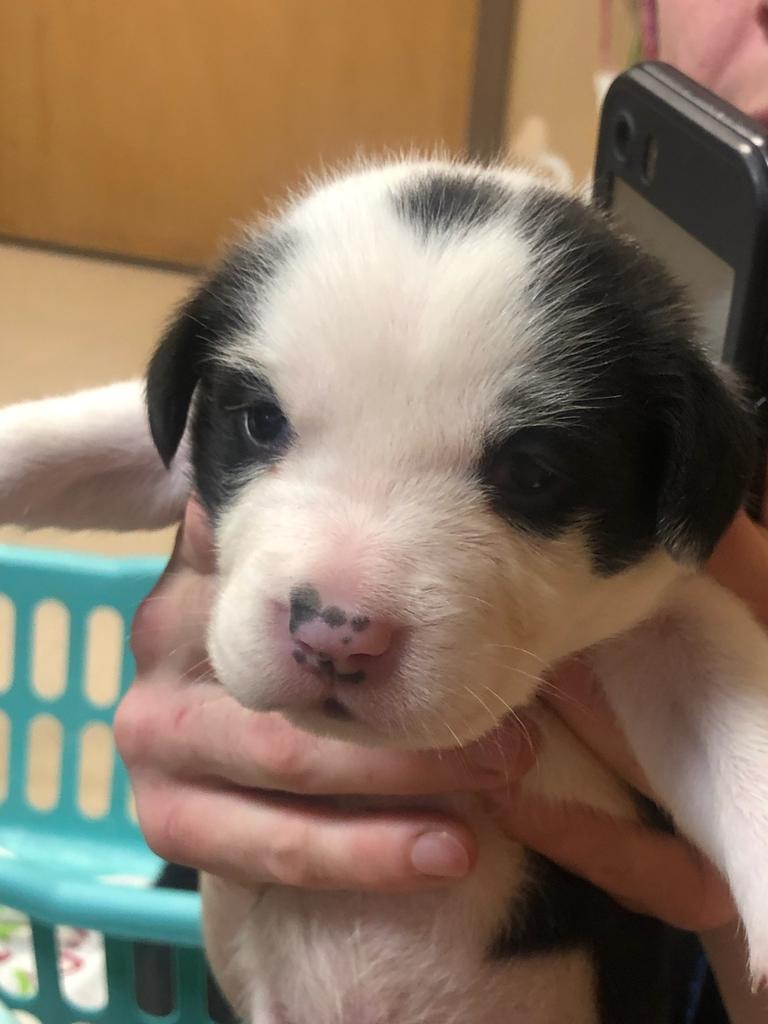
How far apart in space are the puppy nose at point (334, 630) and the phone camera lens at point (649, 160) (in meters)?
0.88

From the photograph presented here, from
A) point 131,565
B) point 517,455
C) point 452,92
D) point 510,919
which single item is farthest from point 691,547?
point 452,92

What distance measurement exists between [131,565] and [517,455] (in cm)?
114

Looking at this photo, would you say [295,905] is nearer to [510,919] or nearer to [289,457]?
[510,919]

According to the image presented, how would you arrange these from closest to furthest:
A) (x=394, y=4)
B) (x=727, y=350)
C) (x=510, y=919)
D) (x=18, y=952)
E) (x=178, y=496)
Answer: (x=510, y=919) → (x=727, y=350) → (x=178, y=496) → (x=18, y=952) → (x=394, y=4)

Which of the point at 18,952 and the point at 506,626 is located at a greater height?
the point at 506,626

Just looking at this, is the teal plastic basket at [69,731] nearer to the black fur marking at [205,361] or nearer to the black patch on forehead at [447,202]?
the black fur marking at [205,361]

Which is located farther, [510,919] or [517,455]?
[510,919]

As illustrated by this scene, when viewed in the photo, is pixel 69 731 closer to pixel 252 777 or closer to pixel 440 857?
pixel 252 777

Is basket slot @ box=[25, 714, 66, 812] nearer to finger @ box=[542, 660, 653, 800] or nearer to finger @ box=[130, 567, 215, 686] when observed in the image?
finger @ box=[130, 567, 215, 686]

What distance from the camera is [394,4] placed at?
3.90 m

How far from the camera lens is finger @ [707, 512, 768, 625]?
3.73ft

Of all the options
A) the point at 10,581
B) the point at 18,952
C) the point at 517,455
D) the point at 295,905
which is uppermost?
the point at 517,455

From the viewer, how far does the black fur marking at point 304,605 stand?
752mm

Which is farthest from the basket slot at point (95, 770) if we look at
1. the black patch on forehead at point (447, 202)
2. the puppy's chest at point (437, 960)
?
the black patch on forehead at point (447, 202)
